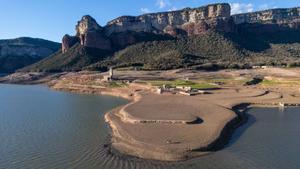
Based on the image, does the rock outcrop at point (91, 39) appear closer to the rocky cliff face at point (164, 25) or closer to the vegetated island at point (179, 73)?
the rocky cliff face at point (164, 25)

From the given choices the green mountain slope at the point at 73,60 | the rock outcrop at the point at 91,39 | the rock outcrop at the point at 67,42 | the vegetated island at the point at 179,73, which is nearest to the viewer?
the vegetated island at the point at 179,73

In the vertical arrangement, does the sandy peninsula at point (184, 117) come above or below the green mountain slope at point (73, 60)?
below

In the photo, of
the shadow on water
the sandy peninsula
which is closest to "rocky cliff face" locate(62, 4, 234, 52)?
the sandy peninsula

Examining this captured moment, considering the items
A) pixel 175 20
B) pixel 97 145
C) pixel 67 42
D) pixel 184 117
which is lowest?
pixel 97 145

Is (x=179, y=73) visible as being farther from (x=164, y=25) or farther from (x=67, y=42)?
(x=164, y=25)

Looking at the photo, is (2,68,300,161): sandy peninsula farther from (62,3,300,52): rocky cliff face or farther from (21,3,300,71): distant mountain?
(62,3,300,52): rocky cliff face

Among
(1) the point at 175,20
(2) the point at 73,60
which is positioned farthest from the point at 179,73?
(1) the point at 175,20

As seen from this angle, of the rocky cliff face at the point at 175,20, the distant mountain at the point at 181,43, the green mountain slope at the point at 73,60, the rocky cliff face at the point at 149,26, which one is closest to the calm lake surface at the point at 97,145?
the distant mountain at the point at 181,43
